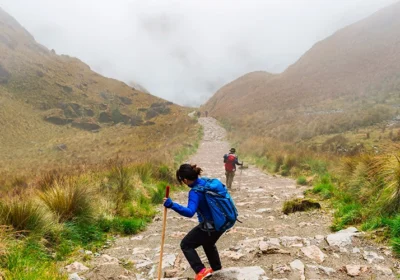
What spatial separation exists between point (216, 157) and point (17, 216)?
59.7 feet

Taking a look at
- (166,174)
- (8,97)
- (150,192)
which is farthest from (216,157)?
(8,97)

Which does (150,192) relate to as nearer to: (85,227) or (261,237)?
(85,227)

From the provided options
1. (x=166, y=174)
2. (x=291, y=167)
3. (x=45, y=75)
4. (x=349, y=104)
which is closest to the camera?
(x=166, y=174)

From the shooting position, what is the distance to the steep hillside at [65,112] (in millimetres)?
38562

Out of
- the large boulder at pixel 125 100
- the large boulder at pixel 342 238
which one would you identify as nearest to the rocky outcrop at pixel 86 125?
the large boulder at pixel 125 100

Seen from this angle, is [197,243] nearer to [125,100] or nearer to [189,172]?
[189,172]

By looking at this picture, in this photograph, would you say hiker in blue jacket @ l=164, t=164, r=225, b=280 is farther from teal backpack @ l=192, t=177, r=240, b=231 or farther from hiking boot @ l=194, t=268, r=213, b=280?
teal backpack @ l=192, t=177, r=240, b=231

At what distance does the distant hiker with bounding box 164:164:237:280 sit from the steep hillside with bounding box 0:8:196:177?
90.5 ft

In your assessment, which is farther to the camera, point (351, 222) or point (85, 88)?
point (85, 88)

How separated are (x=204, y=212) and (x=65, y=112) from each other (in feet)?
202

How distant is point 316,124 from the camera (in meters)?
28.5

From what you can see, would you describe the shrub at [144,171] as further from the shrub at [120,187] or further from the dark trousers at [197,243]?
the dark trousers at [197,243]

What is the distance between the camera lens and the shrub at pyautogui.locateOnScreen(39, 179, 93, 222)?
19.7 ft

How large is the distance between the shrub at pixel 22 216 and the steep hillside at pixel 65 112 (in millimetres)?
26389
